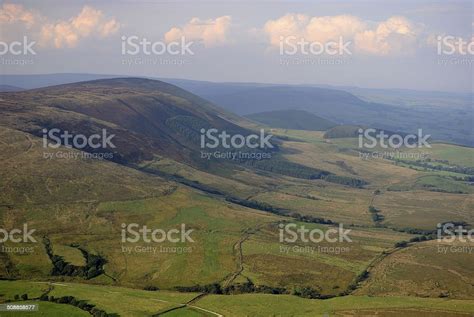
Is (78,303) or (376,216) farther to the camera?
(376,216)

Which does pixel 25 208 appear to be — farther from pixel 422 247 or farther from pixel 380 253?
pixel 422 247

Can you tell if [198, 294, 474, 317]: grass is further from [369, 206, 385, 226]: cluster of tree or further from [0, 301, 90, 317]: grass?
[369, 206, 385, 226]: cluster of tree

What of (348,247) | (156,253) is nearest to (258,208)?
(348,247)

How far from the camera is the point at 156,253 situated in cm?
11644

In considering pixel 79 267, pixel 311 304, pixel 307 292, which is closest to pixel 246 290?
pixel 307 292

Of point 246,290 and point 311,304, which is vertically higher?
point 311,304

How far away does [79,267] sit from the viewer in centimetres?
10794

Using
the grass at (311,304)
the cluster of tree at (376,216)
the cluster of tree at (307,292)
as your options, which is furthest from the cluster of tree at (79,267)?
the cluster of tree at (376,216)

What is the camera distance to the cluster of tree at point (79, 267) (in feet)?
348

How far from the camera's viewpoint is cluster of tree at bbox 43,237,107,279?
348 ft

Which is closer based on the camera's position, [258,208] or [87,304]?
[87,304]

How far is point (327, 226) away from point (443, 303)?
180ft

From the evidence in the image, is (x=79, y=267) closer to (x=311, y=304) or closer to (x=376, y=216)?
(x=311, y=304)

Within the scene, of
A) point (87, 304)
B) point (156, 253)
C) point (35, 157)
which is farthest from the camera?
point (35, 157)
